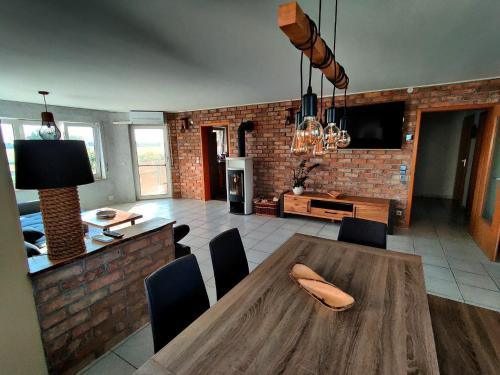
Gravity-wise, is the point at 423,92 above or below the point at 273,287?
above

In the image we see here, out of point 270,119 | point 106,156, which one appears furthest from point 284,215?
point 106,156

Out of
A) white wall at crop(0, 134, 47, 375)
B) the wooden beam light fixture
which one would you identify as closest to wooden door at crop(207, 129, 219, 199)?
white wall at crop(0, 134, 47, 375)

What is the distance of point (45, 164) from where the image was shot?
1.33 m

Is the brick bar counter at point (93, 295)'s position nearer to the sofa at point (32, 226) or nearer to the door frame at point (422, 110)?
the sofa at point (32, 226)

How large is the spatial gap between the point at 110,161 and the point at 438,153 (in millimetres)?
8442

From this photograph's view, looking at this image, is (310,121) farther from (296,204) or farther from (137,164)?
(137,164)

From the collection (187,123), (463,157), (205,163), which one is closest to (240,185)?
(205,163)

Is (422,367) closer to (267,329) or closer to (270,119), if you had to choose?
(267,329)

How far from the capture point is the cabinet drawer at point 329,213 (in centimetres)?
418

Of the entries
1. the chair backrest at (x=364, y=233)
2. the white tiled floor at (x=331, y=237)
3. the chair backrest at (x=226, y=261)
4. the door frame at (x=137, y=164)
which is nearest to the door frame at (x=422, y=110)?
the white tiled floor at (x=331, y=237)

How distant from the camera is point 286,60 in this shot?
261 centimetres

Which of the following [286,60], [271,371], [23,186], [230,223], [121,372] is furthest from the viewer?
[230,223]

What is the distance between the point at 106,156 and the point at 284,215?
463cm

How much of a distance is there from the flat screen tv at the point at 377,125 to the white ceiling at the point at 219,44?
38 centimetres
